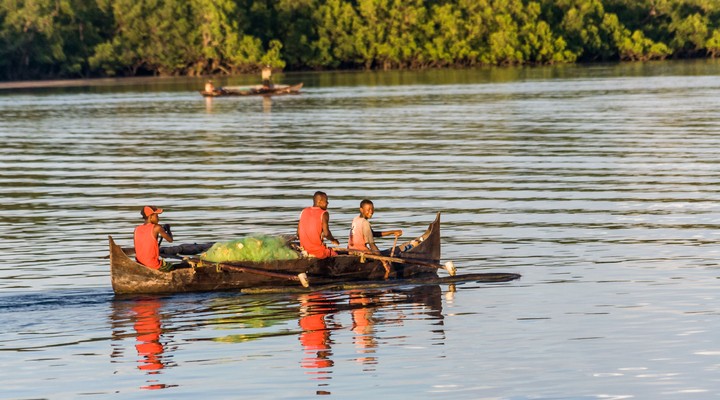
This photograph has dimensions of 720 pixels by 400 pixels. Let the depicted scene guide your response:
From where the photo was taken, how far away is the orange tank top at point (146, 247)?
68.7 feet

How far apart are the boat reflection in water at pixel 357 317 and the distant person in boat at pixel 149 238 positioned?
2.28 metres

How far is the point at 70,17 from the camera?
12431 centimetres

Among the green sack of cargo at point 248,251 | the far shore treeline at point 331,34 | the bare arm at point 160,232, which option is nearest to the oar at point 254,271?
the green sack of cargo at point 248,251

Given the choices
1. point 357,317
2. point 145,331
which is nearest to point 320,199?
point 357,317

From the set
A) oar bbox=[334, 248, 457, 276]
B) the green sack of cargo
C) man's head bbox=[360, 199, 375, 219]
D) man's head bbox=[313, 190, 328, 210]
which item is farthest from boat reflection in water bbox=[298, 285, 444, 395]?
man's head bbox=[313, 190, 328, 210]

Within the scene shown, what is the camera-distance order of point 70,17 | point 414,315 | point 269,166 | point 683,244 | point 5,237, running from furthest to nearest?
point 70,17 → point 269,166 → point 5,237 → point 683,244 → point 414,315

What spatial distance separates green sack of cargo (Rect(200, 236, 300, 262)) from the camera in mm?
21422

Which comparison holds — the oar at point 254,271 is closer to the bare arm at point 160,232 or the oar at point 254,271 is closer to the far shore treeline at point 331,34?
the bare arm at point 160,232

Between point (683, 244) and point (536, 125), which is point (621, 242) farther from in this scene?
point (536, 125)

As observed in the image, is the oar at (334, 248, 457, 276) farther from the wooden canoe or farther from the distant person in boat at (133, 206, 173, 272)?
the distant person in boat at (133, 206, 173, 272)

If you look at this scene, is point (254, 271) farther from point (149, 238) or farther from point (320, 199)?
point (149, 238)

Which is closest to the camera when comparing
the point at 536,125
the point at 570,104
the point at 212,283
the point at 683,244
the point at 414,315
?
the point at 414,315

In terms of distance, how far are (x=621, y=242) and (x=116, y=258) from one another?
9.73 metres

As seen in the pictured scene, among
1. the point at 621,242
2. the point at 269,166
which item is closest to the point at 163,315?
the point at 621,242
